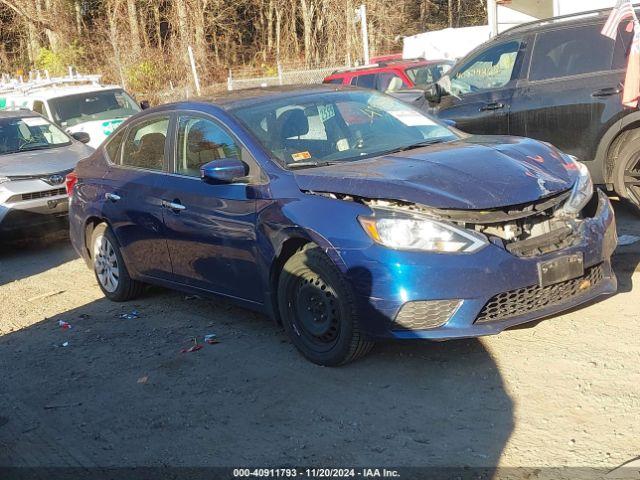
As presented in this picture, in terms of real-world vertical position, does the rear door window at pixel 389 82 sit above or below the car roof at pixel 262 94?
below

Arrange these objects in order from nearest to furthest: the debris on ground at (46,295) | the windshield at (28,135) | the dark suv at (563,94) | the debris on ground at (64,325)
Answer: the debris on ground at (64,325), the dark suv at (563,94), the debris on ground at (46,295), the windshield at (28,135)

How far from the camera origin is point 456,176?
5.00m

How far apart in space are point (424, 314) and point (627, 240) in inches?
128

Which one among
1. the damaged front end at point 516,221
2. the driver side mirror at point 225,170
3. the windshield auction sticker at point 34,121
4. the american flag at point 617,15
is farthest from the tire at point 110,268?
the windshield auction sticker at point 34,121

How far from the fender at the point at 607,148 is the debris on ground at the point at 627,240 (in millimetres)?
751

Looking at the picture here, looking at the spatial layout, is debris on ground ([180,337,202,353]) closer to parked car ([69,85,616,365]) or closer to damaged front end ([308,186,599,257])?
parked car ([69,85,616,365])

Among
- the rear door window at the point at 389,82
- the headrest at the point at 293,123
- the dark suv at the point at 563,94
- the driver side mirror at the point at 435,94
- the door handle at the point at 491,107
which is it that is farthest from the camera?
the rear door window at the point at 389,82

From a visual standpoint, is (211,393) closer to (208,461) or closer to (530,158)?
(208,461)

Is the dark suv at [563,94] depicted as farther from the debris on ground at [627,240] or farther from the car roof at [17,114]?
the car roof at [17,114]

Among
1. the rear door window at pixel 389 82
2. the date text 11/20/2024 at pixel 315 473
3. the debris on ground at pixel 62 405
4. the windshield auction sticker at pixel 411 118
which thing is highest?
the windshield auction sticker at pixel 411 118

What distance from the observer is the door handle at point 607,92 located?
7.68 metres

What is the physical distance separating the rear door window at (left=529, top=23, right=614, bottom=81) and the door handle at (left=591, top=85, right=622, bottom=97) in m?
0.23

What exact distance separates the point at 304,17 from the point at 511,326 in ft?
101

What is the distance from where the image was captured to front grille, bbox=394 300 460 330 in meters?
4.70
